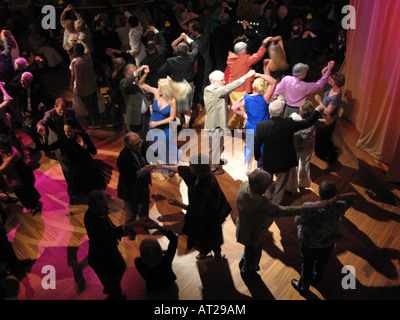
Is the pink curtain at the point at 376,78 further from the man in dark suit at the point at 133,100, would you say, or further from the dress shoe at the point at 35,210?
the dress shoe at the point at 35,210

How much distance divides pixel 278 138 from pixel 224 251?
139 cm

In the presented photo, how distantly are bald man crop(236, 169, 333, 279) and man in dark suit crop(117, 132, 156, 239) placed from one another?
1.00 meters

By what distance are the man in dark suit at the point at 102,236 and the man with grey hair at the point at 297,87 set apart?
9.87ft

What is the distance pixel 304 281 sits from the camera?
306 cm

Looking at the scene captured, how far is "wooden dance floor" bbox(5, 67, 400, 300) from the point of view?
323 centimetres

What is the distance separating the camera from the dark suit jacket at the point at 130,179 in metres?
3.26

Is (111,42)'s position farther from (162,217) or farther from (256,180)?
(256,180)

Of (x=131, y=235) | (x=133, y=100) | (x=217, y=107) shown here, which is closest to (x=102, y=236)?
(x=131, y=235)

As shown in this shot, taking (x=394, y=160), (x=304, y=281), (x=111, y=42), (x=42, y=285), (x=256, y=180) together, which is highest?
(x=111, y=42)

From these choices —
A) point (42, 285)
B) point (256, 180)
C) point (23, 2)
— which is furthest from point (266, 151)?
point (23, 2)

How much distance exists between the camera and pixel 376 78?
481 cm

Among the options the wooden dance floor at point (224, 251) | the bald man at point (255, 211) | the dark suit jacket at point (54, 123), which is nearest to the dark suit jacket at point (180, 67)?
the wooden dance floor at point (224, 251)

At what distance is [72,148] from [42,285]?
1.52 meters

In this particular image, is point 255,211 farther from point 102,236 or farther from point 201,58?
point 201,58
